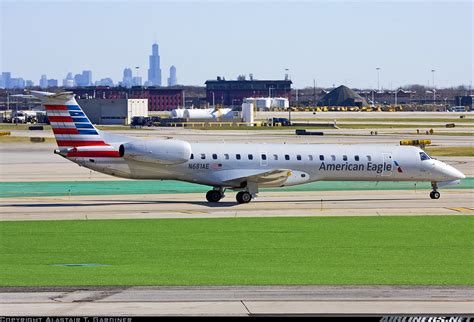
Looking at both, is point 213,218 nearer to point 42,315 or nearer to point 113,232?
point 113,232

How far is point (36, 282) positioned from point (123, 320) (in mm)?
7389

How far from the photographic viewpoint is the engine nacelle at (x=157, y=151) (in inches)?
1708

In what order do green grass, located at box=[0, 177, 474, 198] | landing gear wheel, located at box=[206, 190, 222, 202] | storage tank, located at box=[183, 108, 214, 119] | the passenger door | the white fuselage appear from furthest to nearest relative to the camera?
storage tank, located at box=[183, 108, 214, 119], green grass, located at box=[0, 177, 474, 198], the passenger door, landing gear wheel, located at box=[206, 190, 222, 202], the white fuselage

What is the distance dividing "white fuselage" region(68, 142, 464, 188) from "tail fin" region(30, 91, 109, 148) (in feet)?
2.75

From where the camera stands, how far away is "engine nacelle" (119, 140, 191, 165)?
4338cm

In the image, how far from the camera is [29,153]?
82750mm

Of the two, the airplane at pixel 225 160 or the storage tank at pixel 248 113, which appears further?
the storage tank at pixel 248 113

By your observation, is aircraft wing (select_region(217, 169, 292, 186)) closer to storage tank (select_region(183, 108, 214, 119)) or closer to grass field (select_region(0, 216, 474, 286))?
grass field (select_region(0, 216, 474, 286))

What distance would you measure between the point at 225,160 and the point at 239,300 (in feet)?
76.3

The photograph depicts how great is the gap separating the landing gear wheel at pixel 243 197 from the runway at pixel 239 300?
21332 millimetres

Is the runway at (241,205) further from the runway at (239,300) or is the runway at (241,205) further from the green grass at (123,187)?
the runway at (239,300)

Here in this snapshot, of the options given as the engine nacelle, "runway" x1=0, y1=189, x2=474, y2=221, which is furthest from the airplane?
"runway" x1=0, y1=189, x2=474, y2=221

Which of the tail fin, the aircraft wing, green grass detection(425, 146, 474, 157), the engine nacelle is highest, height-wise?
the tail fin

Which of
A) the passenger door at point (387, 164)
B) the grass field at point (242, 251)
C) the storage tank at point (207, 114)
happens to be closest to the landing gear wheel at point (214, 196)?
the grass field at point (242, 251)
